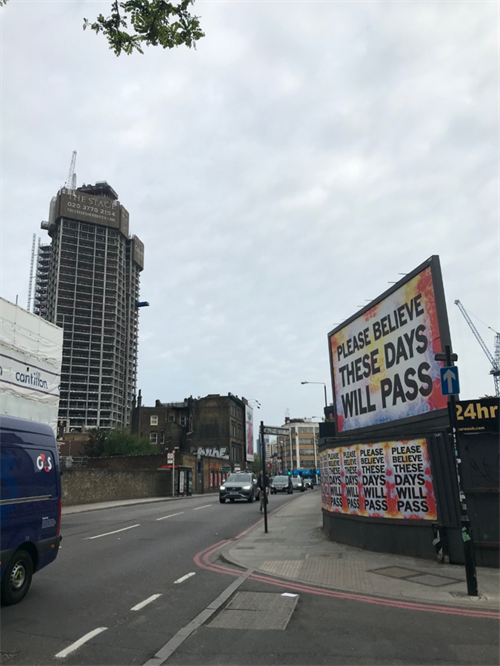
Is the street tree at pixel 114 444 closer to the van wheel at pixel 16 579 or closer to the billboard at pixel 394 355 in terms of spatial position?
the billboard at pixel 394 355

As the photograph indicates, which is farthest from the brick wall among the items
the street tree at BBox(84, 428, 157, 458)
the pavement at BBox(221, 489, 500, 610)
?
the street tree at BBox(84, 428, 157, 458)

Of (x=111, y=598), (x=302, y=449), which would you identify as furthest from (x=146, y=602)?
(x=302, y=449)

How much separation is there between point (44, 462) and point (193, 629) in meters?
3.72

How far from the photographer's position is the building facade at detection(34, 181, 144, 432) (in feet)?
483

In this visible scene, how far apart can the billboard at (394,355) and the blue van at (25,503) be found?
7.61 meters

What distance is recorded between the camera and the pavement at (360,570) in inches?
303

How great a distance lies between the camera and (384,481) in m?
11.5

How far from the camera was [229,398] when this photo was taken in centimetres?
8344

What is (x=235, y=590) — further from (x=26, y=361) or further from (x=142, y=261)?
(x=142, y=261)

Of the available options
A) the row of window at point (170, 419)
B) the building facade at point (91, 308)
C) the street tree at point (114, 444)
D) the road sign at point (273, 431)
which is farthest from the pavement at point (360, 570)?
the building facade at point (91, 308)

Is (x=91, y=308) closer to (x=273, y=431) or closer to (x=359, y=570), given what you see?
(x=273, y=431)

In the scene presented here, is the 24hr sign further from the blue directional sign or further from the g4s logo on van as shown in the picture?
the g4s logo on van

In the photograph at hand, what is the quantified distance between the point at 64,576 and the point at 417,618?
20.9ft

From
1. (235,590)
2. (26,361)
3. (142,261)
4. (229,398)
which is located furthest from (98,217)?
(235,590)
